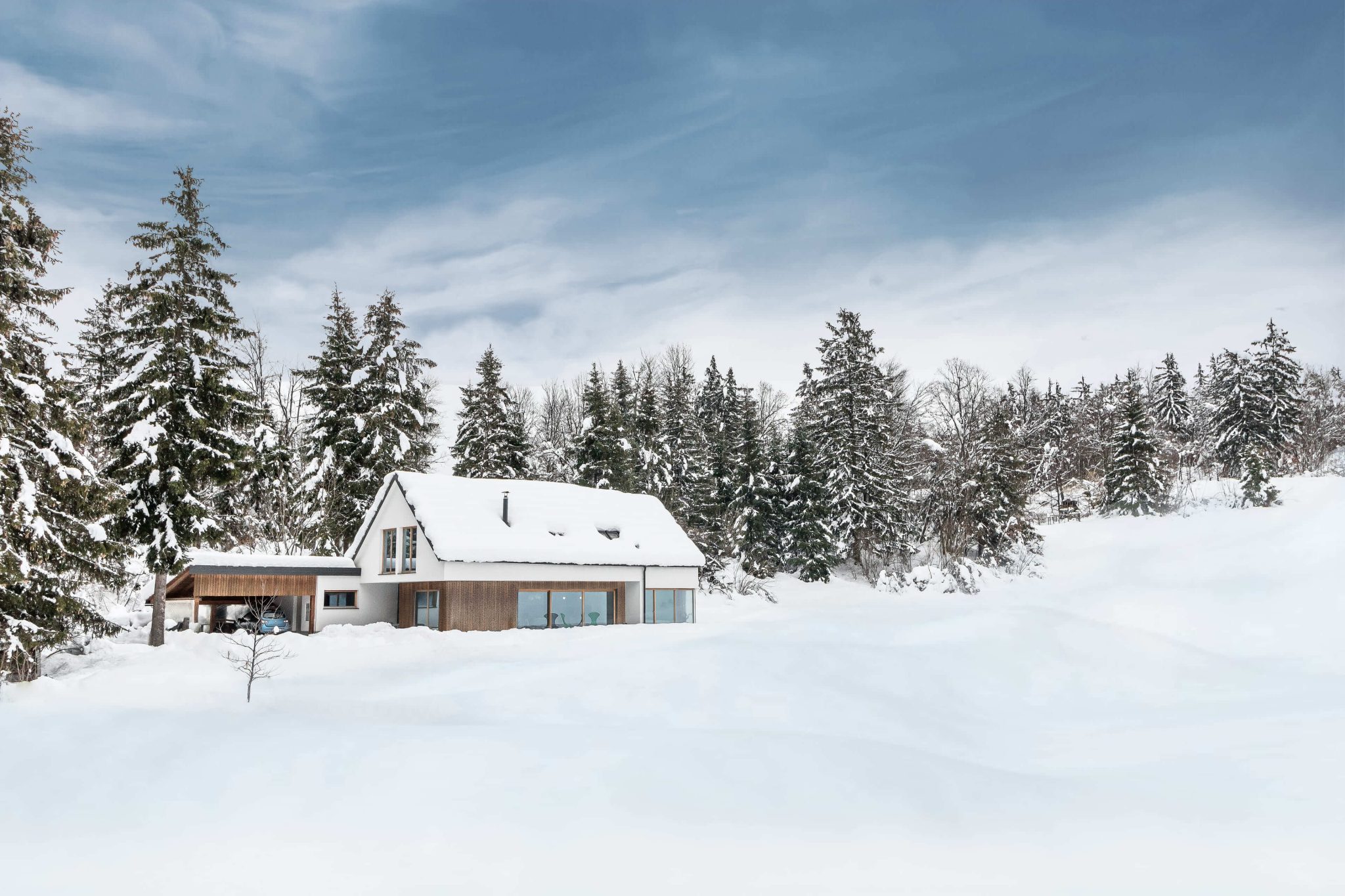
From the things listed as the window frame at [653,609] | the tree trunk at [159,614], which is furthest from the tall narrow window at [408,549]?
the window frame at [653,609]

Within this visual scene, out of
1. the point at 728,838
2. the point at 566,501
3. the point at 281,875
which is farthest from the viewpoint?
the point at 566,501

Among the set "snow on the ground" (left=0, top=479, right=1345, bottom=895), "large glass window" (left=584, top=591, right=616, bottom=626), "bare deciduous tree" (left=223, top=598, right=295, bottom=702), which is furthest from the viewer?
"large glass window" (left=584, top=591, right=616, bottom=626)

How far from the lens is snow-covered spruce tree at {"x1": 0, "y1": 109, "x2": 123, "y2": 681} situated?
48.4ft

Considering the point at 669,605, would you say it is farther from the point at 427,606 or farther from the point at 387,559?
the point at 387,559

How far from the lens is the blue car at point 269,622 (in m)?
26.5

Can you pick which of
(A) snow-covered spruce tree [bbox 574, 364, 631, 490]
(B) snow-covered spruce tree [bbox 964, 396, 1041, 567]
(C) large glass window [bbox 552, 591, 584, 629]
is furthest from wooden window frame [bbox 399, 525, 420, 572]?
(B) snow-covered spruce tree [bbox 964, 396, 1041, 567]

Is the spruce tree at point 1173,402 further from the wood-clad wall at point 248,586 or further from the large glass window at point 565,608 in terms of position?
the wood-clad wall at point 248,586

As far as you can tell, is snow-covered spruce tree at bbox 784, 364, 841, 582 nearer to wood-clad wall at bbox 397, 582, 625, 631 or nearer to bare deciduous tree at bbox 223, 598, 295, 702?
wood-clad wall at bbox 397, 582, 625, 631

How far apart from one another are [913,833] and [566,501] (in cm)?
2409

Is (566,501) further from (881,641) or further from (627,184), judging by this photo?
(881,641)

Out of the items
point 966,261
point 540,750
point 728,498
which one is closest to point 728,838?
point 540,750

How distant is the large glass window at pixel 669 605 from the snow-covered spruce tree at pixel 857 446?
38.9ft

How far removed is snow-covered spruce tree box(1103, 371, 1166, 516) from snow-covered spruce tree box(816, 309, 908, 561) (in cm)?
1102

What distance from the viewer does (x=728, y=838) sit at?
27.0 feet
